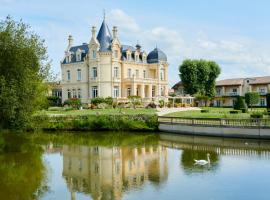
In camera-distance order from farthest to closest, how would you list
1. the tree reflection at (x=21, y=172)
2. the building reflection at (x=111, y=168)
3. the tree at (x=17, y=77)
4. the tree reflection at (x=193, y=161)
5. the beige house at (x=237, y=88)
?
the beige house at (x=237, y=88)
the tree at (x=17, y=77)
the tree reflection at (x=193, y=161)
the building reflection at (x=111, y=168)
the tree reflection at (x=21, y=172)

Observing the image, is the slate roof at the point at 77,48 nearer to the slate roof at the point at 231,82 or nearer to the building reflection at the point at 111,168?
the slate roof at the point at 231,82

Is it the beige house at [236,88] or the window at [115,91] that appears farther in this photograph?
the beige house at [236,88]

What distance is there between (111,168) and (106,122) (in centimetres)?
1889

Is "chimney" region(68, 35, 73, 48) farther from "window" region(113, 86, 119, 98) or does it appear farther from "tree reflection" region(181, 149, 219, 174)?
"tree reflection" region(181, 149, 219, 174)

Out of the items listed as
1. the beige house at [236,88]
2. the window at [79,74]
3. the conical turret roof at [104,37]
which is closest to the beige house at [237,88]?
the beige house at [236,88]

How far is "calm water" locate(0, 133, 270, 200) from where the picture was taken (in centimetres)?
1562

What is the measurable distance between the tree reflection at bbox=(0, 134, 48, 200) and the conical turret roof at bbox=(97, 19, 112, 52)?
3267 cm

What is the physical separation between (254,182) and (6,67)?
52.4 feet

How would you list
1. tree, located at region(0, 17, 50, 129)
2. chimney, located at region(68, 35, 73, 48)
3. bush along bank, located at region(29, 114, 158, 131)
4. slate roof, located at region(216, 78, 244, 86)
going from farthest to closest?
slate roof, located at region(216, 78, 244, 86), chimney, located at region(68, 35, 73, 48), bush along bank, located at region(29, 114, 158, 131), tree, located at region(0, 17, 50, 129)

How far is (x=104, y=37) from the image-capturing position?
202ft

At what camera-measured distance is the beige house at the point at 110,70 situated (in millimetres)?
60594

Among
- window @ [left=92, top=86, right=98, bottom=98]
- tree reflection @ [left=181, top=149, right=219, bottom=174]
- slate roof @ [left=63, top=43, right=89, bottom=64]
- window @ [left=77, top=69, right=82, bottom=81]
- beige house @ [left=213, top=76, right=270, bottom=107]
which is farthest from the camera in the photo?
beige house @ [left=213, top=76, right=270, bottom=107]

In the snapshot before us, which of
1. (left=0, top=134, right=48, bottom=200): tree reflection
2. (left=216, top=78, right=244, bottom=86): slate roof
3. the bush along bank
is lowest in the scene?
(left=0, top=134, right=48, bottom=200): tree reflection

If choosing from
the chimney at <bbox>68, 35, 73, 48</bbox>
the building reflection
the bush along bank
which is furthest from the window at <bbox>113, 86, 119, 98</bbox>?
the building reflection
